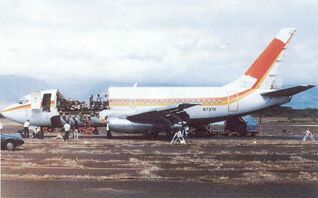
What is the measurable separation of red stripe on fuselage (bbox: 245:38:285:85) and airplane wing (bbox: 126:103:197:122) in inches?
328

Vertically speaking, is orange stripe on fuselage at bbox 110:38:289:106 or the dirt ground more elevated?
orange stripe on fuselage at bbox 110:38:289:106

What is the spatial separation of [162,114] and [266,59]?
11.4 m

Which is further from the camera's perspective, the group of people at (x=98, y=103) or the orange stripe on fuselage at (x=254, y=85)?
the group of people at (x=98, y=103)

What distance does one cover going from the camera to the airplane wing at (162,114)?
1786 inches

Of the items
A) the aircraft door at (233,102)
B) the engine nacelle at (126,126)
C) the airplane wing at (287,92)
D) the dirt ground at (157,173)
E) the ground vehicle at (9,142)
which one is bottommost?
the dirt ground at (157,173)

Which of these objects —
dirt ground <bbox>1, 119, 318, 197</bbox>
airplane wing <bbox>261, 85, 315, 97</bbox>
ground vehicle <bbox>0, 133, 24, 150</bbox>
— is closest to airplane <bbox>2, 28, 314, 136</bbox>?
airplane wing <bbox>261, 85, 315, 97</bbox>

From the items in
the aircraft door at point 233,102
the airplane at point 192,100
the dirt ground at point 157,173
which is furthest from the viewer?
the aircraft door at point 233,102

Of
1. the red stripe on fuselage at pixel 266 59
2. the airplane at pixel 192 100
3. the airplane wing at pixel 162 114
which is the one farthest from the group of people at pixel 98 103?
the red stripe on fuselage at pixel 266 59

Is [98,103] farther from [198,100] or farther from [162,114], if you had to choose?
[198,100]

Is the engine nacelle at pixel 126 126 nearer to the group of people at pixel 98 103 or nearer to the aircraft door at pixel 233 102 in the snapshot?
the group of people at pixel 98 103

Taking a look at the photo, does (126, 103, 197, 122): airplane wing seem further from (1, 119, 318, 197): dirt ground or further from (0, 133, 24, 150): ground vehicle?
(0, 133, 24, 150): ground vehicle

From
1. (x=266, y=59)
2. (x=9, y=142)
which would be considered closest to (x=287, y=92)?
(x=266, y=59)

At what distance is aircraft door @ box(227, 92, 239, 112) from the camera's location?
49.8m

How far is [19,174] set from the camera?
68.0 feet
